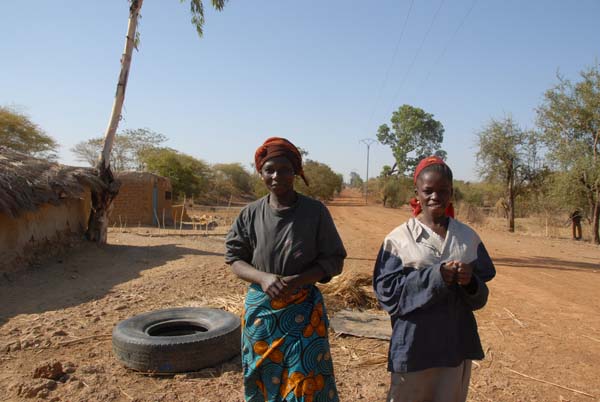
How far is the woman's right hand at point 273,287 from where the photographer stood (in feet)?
6.15

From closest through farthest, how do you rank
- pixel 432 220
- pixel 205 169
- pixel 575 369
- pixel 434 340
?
pixel 434 340 < pixel 432 220 < pixel 575 369 < pixel 205 169

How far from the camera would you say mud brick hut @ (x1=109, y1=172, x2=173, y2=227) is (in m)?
16.6

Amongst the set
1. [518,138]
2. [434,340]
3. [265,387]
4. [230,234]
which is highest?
[518,138]

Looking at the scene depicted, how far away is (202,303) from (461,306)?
397 centimetres

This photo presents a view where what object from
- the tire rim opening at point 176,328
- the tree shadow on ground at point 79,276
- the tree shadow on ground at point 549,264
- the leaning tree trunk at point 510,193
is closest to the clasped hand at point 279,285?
the tire rim opening at point 176,328

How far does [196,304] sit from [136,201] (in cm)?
1279

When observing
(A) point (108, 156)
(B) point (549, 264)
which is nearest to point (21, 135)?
(A) point (108, 156)

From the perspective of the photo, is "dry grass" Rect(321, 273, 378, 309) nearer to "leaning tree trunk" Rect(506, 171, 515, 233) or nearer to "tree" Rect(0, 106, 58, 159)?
"leaning tree trunk" Rect(506, 171, 515, 233)

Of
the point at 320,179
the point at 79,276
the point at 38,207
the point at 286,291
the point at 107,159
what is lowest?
the point at 79,276

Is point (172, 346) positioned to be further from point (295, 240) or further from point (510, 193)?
point (510, 193)

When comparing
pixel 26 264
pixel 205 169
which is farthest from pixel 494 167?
pixel 205 169

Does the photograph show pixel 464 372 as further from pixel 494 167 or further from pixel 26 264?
pixel 494 167

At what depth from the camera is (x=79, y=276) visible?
720 centimetres

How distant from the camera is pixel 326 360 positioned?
1.98 m
